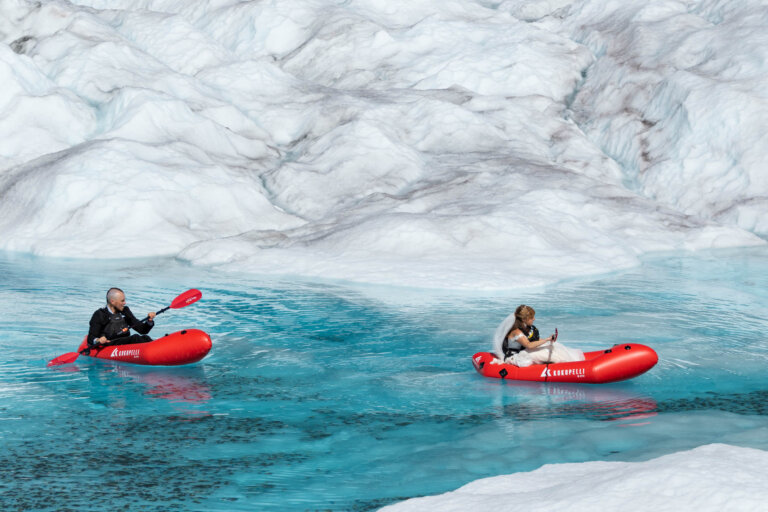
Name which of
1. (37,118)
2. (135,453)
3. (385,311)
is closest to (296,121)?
(37,118)

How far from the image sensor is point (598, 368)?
947 cm

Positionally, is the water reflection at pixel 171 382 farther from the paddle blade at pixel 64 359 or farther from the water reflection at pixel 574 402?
the water reflection at pixel 574 402

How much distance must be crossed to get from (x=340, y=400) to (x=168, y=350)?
8.82 ft

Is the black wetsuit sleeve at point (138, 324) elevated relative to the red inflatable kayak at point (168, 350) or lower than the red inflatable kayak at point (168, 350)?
elevated

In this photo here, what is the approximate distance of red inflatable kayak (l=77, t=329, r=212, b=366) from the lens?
10344mm

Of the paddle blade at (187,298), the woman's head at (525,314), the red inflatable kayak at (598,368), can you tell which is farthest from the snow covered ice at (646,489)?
the paddle blade at (187,298)

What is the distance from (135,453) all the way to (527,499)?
372 centimetres

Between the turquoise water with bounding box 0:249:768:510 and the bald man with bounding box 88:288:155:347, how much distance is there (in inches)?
18.5

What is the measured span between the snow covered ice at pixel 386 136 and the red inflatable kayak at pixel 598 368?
20.9 ft

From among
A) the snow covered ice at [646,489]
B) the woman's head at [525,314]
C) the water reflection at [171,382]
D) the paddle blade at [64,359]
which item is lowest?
the snow covered ice at [646,489]

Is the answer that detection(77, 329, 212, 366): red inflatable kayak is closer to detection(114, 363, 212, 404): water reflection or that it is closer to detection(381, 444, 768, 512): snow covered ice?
detection(114, 363, 212, 404): water reflection

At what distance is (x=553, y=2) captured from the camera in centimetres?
3769

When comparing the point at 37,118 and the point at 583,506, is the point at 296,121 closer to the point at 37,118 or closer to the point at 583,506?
the point at 37,118

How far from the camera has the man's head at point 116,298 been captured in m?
11.0
